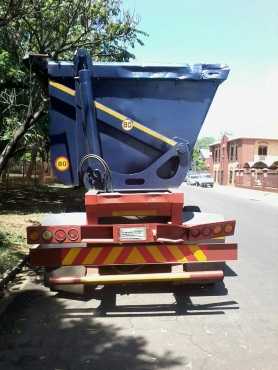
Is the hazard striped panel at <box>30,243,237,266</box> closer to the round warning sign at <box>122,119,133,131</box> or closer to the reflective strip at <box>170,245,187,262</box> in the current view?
the reflective strip at <box>170,245,187,262</box>

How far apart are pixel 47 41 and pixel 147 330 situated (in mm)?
9174

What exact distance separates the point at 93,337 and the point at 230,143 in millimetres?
68107

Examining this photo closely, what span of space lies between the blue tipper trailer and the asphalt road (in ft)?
1.18

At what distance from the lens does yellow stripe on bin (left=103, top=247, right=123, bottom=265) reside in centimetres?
615

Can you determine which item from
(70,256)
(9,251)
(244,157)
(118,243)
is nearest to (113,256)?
(118,243)

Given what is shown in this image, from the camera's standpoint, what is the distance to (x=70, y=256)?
6.15 metres

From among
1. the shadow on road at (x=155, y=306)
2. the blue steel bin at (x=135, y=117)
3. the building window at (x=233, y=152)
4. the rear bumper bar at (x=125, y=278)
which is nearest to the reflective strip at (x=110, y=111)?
the blue steel bin at (x=135, y=117)

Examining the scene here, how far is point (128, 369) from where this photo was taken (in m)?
4.12

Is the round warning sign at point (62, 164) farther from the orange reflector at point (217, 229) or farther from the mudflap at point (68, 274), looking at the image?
the orange reflector at point (217, 229)

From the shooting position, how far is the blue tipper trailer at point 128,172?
6152mm

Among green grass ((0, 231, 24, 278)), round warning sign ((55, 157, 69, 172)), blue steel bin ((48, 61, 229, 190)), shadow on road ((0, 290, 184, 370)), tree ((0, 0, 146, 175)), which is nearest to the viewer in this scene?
shadow on road ((0, 290, 184, 370))

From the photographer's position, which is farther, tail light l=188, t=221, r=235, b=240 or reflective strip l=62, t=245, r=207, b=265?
tail light l=188, t=221, r=235, b=240

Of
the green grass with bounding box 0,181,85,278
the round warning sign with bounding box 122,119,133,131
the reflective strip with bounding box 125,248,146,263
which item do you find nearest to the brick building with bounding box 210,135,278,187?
the green grass with bounding box 0,181,85,278

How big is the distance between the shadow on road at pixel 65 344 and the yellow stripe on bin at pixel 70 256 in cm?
60
